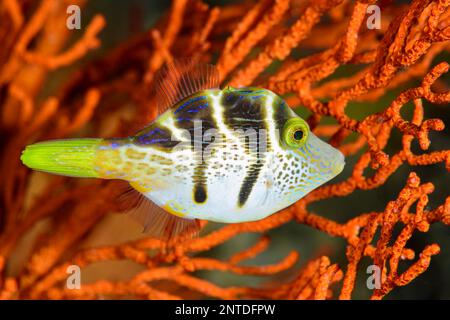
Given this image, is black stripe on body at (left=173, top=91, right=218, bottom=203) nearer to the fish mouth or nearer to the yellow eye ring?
the yellow eye ring

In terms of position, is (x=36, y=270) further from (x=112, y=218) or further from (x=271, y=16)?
(x=271, y=16)

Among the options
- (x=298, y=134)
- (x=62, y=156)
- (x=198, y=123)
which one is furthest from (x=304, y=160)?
(x=62, y=156)

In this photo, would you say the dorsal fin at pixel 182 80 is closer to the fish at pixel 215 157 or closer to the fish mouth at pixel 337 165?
the fish at pixel 215 157

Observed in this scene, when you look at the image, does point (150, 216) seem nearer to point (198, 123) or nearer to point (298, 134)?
point (198, 123)

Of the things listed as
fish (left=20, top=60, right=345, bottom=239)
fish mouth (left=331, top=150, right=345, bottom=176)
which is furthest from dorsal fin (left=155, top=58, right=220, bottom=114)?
fish mouth (left=331, top=150, right=345, bottom=176)
